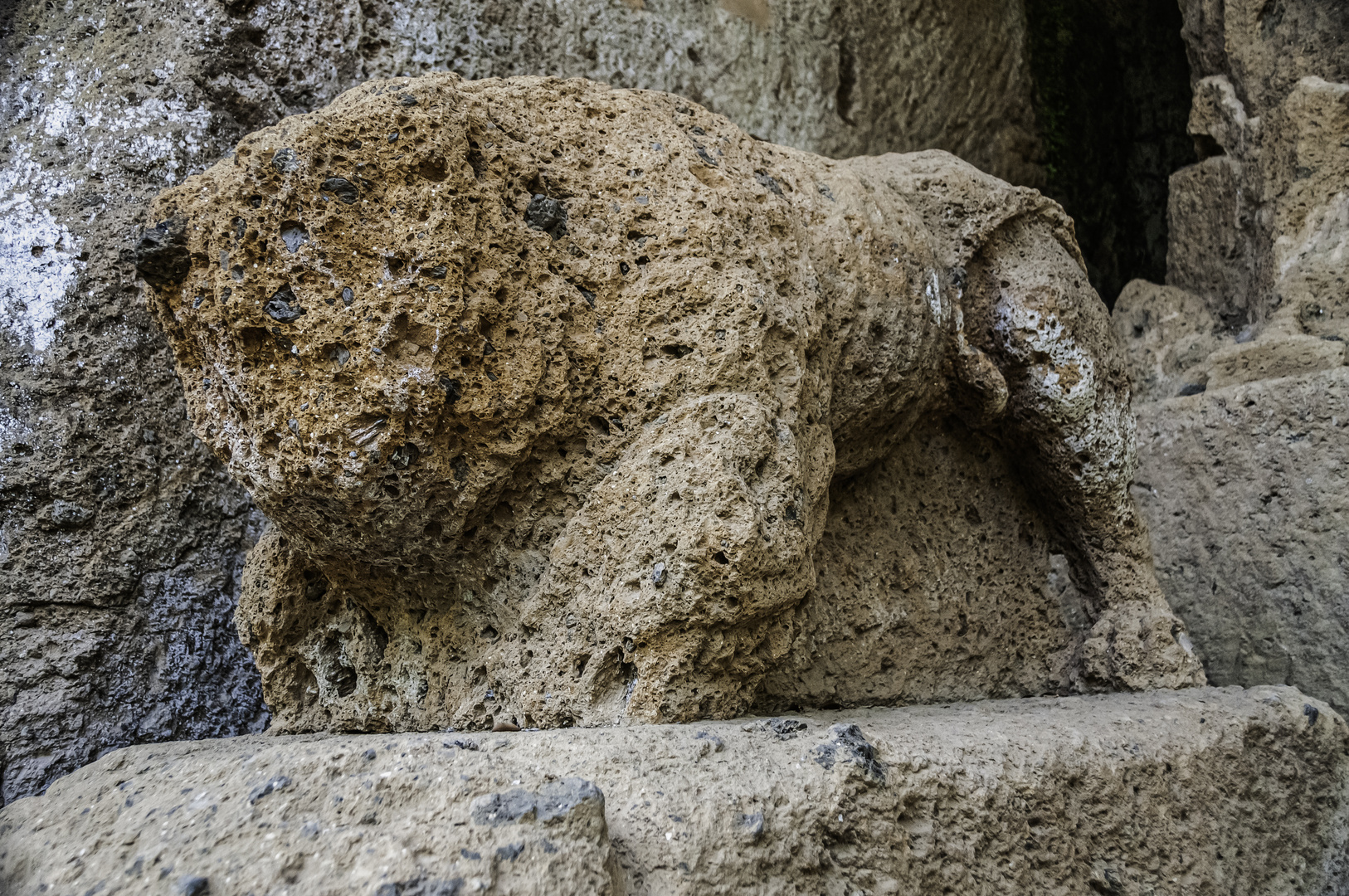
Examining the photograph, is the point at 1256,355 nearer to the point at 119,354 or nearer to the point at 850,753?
the point at 850,753

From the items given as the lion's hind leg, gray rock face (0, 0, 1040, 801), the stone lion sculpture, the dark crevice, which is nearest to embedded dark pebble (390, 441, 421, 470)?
the stone lion sculpture

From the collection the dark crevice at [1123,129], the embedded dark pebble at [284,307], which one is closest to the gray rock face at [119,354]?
the embedded dark pebble at [284,307]

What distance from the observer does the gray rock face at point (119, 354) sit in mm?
1592

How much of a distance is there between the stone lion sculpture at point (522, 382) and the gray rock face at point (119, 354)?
1.26 ft

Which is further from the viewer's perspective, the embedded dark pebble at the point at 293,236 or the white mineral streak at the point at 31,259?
the white mineral streak at the point at 31,259

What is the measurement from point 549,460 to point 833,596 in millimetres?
596

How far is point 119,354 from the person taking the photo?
5.57 ft

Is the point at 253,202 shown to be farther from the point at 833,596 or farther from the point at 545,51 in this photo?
the point at 545,51

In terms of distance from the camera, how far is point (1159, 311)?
2.78m

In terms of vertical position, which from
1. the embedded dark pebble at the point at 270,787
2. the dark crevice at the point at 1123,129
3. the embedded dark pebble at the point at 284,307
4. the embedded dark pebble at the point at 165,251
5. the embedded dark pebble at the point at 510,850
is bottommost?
the embedded dark pebble at the point at 510,850

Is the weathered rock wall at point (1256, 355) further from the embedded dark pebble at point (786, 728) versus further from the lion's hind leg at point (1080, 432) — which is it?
the embedded dark pebble at point (786, 728)

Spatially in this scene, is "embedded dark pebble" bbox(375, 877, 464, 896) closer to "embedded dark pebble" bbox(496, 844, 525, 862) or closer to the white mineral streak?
"embedded dark pebble" bbox(496, 844, 525, 862)

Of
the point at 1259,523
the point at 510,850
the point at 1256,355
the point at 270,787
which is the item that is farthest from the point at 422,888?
the point at 1256,355

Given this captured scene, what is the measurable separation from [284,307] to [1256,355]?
2.19 meters
